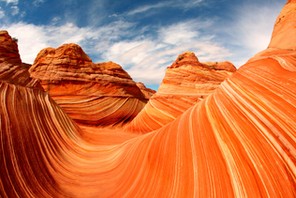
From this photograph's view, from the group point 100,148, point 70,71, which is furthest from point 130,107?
point 100,148

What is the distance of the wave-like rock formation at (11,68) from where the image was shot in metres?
6.82

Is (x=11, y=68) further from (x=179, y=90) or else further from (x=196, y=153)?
(x=196, y=153)

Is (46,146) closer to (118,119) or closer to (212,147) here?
(212,147)

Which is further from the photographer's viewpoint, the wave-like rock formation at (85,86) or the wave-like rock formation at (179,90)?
the wave-like rock formation at (85,86)

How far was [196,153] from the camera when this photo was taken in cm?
279

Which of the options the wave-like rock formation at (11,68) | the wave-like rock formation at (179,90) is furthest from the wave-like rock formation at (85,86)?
the wave-like rock formation at (11,68)

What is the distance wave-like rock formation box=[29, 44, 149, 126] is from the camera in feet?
47.3

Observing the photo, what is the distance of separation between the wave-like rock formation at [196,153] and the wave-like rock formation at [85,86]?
30.6 ft

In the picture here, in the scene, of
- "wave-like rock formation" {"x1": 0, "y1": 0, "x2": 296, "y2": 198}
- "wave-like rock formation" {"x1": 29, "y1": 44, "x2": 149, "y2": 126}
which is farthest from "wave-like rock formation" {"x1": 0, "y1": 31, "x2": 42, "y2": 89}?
"wave-like rock formation" {"x1": 29, "y1": 44, "x2": 149, "y2": 126}

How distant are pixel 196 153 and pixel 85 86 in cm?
1373

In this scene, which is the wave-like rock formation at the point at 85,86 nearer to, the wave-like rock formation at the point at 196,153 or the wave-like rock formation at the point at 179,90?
the wave-like rock formation at the point at 179,90

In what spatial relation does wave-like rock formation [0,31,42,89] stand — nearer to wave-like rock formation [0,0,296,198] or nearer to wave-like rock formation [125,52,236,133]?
wave-like rock formation [0,0,296,198]

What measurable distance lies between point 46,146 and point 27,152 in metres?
0.67

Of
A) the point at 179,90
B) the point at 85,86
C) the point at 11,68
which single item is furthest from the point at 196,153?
the point at 85,86
